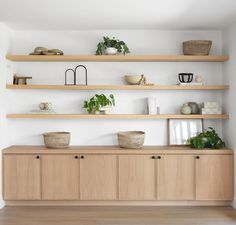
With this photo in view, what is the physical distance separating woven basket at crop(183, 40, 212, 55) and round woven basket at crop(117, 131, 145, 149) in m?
1.36

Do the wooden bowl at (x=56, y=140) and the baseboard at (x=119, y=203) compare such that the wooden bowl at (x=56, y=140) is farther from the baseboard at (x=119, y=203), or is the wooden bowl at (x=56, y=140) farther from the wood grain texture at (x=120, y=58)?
the wood grain texture at (x=120, y=58)

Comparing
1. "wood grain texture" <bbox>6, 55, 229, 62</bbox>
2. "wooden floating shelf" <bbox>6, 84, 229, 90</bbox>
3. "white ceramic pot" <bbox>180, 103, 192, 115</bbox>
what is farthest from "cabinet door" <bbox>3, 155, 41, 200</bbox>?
"white ceramic pot" <bbox>180, 103, 192, 115</bbox>

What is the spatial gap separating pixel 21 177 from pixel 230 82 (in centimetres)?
316

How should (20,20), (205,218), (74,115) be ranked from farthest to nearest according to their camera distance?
(74,115) → (20,20) → (205,218)

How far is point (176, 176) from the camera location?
508cm

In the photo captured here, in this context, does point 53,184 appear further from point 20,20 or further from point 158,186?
point 20,20

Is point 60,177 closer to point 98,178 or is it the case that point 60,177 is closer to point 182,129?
point 98,178

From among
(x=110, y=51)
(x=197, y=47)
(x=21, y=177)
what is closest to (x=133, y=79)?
(x=110, y=51)

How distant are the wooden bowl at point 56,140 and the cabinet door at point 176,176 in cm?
132

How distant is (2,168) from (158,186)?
2.13 m

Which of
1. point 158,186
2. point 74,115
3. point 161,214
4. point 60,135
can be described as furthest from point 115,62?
point 161,214

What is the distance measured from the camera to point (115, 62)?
557cm

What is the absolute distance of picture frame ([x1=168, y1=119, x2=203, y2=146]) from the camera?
5.50 meters

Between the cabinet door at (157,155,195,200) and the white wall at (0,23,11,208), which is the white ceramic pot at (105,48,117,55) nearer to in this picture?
the white wall at (0,23,11,208)
